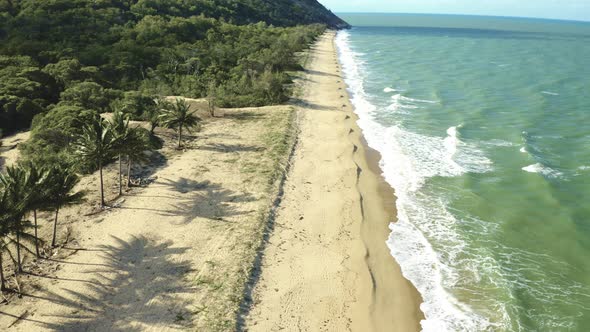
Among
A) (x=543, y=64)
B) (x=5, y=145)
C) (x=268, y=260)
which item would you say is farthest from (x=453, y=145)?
(x=543, y=64)

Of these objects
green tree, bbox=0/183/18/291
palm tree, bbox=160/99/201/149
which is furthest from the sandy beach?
green tree, bbox=0/183/18/291

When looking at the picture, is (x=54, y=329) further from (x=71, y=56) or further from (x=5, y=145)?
(x=71, y=56)

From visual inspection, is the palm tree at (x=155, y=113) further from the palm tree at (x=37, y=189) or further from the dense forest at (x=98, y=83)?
the palm tree at (x=37, y=189)

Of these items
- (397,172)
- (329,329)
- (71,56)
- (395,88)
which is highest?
(71,56)

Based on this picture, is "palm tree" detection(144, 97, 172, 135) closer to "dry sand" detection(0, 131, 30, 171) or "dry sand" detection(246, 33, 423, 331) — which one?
"dry sand" detection(0, 131, 30, 171)

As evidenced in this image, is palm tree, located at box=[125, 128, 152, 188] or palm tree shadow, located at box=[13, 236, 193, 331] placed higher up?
palm tree, located at box=[125, 128, 152, 188]

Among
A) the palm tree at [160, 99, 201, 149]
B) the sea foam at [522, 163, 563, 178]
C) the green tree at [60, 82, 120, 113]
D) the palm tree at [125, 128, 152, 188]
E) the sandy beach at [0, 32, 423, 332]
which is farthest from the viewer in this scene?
the green tree at [60, 82, 120, 113]

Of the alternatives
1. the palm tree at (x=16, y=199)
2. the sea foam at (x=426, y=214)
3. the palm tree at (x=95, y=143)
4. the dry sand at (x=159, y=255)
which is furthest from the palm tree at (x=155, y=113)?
the sea foam at (x=426, y=214)

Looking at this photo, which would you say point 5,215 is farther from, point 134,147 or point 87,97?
point 87,97
